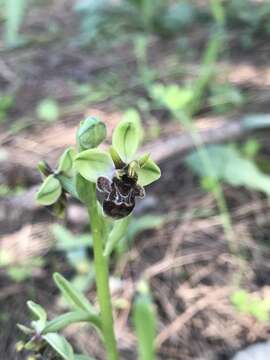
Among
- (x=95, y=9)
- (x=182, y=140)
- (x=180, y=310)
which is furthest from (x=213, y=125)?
(x=95, y=9)

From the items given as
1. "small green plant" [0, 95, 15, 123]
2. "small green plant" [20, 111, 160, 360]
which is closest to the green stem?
"small green plant" [20, 111, 160, 360]

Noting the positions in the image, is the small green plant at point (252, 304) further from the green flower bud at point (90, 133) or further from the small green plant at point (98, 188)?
the green flower bud at point (90, 133)

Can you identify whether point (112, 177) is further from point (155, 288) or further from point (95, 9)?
point (95, 9)

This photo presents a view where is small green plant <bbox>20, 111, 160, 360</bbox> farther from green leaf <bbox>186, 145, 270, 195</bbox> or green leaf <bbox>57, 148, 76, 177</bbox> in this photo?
green leaf <bbox>186, 145, 270, 195</bbox>

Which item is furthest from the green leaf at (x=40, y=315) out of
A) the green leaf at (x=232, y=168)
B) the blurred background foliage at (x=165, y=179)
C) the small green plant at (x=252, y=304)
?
the green leaf at (x=232, y=168)

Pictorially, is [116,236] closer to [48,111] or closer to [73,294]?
[73,294]
